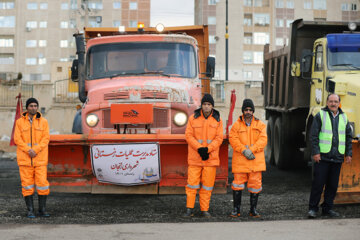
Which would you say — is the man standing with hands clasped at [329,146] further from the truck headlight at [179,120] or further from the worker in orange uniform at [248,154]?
the truck headlight at [179,120]

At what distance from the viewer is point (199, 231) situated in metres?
6.85

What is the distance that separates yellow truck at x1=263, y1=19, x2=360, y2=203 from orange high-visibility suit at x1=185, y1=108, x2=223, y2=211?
2.08m

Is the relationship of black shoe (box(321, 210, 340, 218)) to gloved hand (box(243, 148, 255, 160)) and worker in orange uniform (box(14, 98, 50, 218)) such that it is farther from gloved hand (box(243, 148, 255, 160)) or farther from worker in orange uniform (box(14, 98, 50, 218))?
worker in orange uniform (box(14, 98, 50, 218))

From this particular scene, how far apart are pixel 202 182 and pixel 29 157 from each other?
7.46 feet

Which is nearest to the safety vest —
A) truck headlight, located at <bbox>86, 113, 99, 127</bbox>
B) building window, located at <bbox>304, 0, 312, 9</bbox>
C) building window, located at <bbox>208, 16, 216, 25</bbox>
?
truck headlight, located at <bbox>86, 113, 99, 127</bbox>

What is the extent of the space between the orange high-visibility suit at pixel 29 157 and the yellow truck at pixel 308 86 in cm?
415

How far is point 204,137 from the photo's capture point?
7.94 m

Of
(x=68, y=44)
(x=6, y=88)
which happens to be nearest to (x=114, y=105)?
(x=6, y=88)

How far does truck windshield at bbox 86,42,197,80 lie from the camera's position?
1002 cm

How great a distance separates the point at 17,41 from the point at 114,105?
2668 inches

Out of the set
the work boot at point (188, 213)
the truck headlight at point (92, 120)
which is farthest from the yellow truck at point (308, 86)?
the truck headlight at point (92, 120)

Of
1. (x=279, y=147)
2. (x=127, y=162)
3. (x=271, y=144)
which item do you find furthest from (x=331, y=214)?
(x=271, y=144)

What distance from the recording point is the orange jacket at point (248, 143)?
7.95m

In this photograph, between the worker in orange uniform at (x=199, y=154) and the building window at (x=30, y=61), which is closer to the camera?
the worker in orange uniform at (x=199, y=154)
